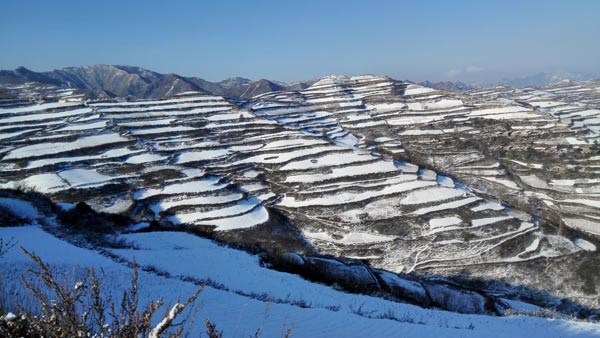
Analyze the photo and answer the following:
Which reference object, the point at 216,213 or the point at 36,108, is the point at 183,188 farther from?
the point at 36,108

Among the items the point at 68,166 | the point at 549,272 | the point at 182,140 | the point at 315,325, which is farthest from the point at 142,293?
the point at 182,140

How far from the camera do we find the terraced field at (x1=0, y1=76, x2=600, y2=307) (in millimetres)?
20547

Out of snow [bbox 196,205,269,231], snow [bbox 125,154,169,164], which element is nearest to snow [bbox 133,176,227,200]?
snow [bbox 196,205,269,231]

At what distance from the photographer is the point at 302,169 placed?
1166 inches

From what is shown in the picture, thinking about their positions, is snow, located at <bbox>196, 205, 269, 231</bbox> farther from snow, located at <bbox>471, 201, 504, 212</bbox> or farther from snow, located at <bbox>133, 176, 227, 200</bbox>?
snow, located at <bbox>471, 201, 504, 212</bbox>

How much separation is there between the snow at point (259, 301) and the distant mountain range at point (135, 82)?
101160 millimetres

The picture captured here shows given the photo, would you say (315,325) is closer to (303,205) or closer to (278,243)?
(278,243)

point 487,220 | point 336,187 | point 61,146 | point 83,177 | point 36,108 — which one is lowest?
point 487,220

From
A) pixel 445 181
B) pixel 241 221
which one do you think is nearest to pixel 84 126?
pixel 241 221

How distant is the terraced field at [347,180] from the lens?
67.4ft

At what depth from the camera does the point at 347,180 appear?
28.0 metres

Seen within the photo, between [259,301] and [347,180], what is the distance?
2107 centimetres

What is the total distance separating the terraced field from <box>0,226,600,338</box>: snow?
9803mm

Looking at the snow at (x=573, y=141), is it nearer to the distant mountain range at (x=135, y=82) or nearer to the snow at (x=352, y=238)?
the snow at (x=352, y=238)
